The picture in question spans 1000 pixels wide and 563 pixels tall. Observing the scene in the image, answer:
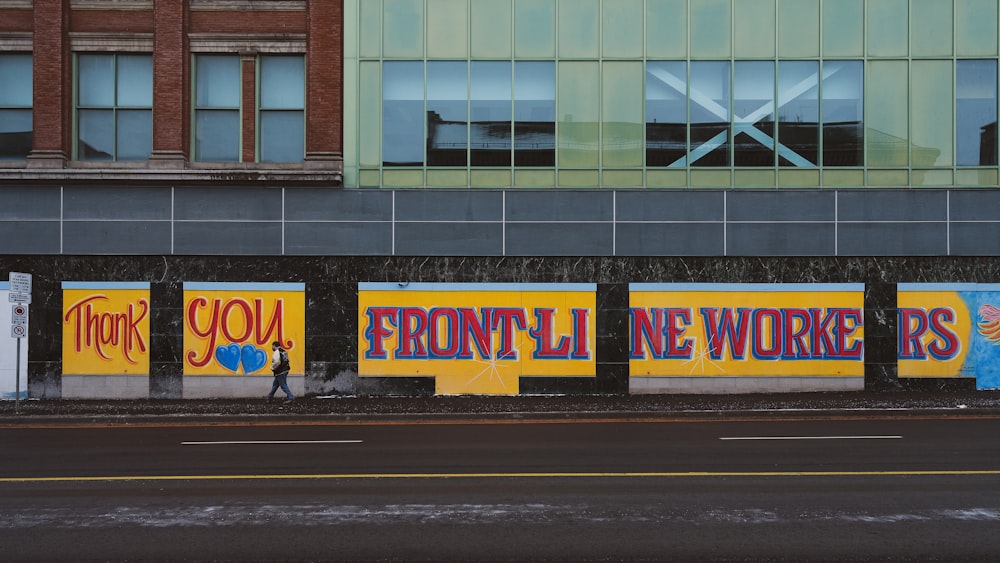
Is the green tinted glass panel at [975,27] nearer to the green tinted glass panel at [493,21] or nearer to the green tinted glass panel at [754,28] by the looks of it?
the green tinted glass panel at [754,28]

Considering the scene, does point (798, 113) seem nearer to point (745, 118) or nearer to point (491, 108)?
point (745, 118)

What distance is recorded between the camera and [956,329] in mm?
20453

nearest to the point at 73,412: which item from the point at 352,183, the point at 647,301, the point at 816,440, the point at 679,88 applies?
the point at 352,183

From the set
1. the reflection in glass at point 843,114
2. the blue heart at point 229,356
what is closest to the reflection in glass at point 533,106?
the reflection in glass at point 843,114

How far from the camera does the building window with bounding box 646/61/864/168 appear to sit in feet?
68.0

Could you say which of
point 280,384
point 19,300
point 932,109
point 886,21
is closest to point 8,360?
point 19,300

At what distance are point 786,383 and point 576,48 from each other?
1056 cm

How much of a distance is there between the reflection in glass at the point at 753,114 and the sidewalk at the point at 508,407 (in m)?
6.39

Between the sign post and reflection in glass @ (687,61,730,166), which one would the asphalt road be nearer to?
the sign post

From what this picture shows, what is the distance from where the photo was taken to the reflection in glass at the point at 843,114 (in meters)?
20.7

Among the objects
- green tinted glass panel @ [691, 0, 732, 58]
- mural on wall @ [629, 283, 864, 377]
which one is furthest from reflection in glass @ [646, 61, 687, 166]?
mural on wall @ [629, 283, 864, 377]

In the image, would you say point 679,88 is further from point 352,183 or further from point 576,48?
point 352,183

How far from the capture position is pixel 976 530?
284 inches

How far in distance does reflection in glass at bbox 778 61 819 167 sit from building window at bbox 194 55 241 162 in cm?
1468
